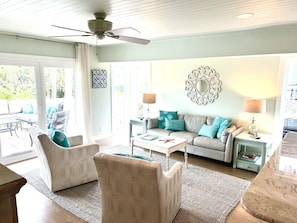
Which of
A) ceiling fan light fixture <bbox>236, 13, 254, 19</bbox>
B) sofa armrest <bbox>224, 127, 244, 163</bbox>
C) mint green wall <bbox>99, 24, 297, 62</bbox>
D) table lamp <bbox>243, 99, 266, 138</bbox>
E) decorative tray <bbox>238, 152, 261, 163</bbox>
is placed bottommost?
decorative tray <bbox>238, 152, 261, 163</bbox>

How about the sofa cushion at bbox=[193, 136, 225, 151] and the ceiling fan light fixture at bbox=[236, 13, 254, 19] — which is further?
the sofa cushion at bbox=[193, 136, 225, 151]

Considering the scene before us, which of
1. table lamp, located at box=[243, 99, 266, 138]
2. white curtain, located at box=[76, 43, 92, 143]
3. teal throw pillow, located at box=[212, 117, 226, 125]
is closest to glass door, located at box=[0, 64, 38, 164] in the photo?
white curtain, located at box=[76, 43, 92, 143]

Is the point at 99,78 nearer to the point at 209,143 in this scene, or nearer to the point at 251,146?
the point at 209,143

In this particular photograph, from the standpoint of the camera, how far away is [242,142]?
3977mm

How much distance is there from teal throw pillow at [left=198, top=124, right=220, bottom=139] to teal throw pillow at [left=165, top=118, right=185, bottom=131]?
54cm

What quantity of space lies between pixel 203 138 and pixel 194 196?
5.06 ft

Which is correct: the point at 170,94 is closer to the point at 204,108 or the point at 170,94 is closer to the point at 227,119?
the point at 204,108

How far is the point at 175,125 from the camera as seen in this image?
5074 millimetres

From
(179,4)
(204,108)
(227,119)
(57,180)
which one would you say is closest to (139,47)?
(204,108)

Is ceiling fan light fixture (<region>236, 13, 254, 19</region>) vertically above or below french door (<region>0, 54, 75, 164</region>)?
above

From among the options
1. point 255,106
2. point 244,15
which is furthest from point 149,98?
point 244,15

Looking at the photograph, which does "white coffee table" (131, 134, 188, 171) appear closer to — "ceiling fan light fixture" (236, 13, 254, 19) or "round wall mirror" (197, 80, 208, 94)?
"round wall mirror" (197, 80, 208, 94)

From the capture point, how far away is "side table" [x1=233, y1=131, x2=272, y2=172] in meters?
3.76

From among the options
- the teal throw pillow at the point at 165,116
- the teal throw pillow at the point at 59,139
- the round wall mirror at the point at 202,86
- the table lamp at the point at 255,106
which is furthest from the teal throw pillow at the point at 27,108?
the table lamp at the point at 255,106
